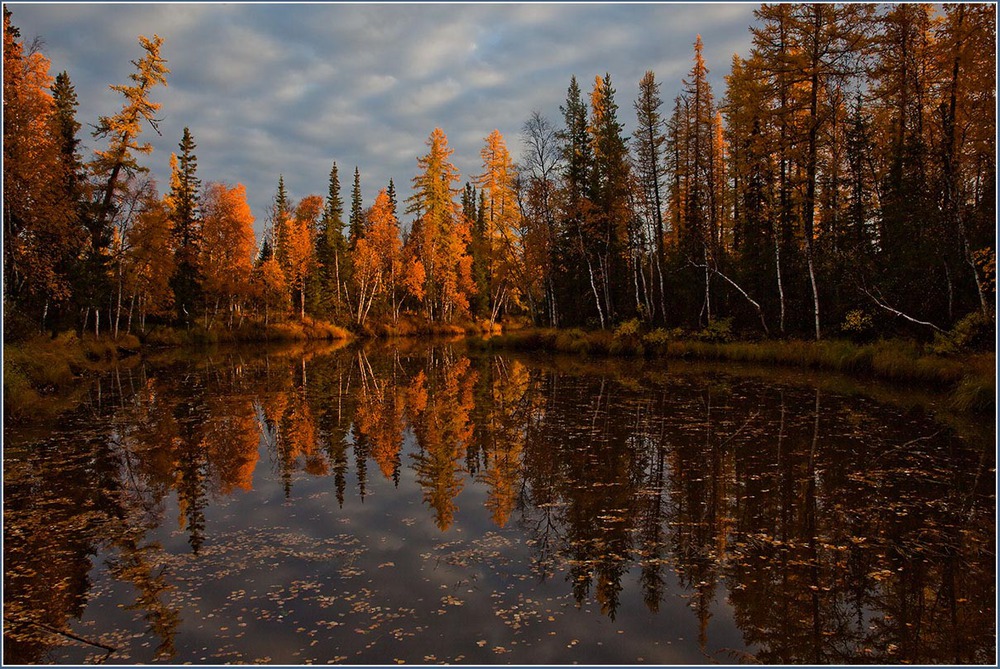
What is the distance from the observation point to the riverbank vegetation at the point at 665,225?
A: 18.0 meters

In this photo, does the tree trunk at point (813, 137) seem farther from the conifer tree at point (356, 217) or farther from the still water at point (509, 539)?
the conifer tree at point (356, 217)

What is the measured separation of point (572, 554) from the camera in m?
6.57

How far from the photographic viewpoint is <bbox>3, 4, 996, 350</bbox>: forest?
59.4ft

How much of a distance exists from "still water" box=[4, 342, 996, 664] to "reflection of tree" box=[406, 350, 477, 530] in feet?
0.31

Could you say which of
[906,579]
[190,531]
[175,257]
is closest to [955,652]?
[906,579]

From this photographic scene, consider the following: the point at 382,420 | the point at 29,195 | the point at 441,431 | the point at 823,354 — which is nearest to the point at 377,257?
the point at 29,195

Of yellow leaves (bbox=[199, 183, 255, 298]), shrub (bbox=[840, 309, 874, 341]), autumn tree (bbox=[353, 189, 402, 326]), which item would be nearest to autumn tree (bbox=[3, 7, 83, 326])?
shrub (bbox=[840, 309, 874, 341])

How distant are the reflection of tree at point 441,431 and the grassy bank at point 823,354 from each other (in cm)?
929

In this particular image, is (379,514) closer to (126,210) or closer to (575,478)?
(575,478)

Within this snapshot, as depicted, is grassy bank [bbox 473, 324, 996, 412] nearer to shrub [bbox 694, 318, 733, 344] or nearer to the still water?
shrub [bbox 694, 318, 733, 344]

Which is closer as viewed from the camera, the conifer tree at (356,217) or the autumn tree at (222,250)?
the autumn tree at (222,250)

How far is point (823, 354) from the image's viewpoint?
70.5 feet

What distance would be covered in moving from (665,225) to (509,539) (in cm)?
5344

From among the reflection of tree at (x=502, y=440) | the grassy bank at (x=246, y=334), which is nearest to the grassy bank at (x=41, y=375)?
the reflection of tree at (x=502, y=440)
